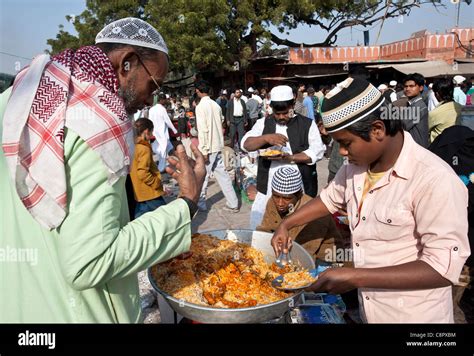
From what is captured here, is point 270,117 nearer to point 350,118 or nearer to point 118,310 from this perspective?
point 350,118

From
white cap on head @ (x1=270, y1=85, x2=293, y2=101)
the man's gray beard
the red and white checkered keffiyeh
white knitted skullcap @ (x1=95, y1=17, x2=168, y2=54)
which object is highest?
white knitted skullcap @ (x1=95, y1=17, x2=168, y2=54)

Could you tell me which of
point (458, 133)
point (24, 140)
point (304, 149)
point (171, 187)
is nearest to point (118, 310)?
point (24, 140)

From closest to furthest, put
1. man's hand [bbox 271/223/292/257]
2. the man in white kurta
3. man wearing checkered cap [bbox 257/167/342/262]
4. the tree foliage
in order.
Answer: man's hand [bbox 271/223/292/257]
man wearing checkered cap [bbox 257/167/342/262]
the man in white kurta
the tree foliage

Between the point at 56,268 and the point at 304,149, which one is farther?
the point at 304,149

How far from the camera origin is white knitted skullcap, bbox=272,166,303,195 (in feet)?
10.2

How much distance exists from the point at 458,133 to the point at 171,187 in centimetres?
570

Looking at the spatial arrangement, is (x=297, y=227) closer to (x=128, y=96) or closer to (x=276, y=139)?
(x=276, y=139)

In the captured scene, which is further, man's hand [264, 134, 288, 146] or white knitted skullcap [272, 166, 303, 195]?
man's hand [264, 134, 288, 146]

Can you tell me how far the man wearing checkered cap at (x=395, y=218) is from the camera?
144 cm

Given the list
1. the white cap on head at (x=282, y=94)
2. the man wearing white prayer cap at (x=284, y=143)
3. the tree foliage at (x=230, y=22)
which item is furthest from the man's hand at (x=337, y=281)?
the tree foliage at (x=230, y=22)

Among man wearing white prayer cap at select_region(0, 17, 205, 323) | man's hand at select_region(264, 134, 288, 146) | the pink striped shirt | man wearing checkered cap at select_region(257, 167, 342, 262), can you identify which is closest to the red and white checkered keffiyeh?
man wearing white prayer cap at select_region(0, 17, 205, 323)

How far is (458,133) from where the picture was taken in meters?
3.60

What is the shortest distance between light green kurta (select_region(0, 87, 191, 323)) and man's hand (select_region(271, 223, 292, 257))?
2.97 feet

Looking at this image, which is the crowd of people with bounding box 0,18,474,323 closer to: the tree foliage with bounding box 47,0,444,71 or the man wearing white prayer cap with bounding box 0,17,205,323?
the man wearing white prayer cap with bounding box 0,17,205,323
